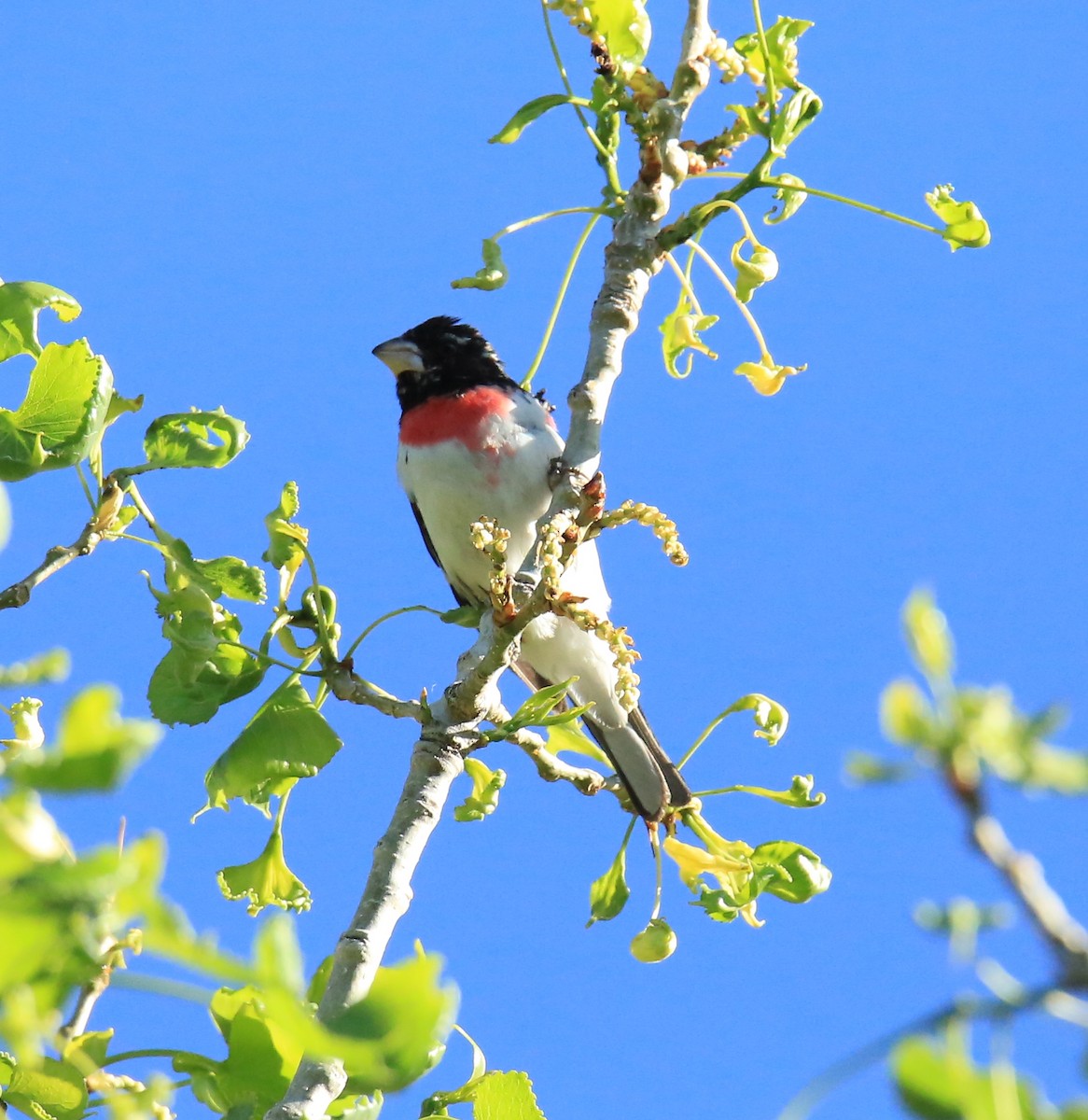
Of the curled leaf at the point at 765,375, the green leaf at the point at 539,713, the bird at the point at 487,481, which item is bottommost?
the green leaf at the point at 539,713

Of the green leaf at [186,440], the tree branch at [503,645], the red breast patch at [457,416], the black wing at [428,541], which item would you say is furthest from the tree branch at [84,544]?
the black wing at [428,541]

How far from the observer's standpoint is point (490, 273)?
2.86 metres

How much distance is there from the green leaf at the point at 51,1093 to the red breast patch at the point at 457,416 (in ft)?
8.46

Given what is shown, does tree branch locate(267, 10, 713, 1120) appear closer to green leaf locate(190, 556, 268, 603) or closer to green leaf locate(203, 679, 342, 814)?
green leaf locate(203, 679, 342, 814)

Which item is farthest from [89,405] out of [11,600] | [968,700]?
[968,700]

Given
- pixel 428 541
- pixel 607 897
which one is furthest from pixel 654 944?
pixel 428 541

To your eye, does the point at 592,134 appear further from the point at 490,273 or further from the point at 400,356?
the point at 400,356

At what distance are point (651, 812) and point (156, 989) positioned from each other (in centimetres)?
201

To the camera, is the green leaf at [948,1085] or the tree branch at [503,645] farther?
the tree branch at [503,645]

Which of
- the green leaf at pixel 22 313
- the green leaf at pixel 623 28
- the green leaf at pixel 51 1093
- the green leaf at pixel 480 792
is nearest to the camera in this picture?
the green leaf at pixel 51 1093

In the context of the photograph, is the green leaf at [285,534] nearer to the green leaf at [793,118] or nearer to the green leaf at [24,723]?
the green leaf at [24,723]

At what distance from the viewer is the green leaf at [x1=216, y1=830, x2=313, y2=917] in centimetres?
287

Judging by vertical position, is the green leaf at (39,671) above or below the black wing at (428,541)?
below

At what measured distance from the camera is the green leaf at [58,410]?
2.35 metres
